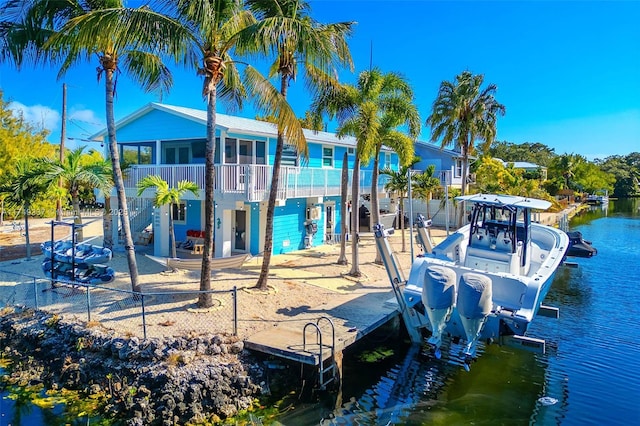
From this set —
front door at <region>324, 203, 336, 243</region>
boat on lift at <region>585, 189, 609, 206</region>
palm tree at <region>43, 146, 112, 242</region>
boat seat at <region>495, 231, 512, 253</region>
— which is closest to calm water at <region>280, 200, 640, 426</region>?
boat seat at <region>495, 231, 512, 253</region>

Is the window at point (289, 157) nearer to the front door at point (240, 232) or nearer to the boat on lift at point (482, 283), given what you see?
the front door at point (240, 232)

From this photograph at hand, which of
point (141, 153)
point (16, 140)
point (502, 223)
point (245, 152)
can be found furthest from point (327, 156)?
point (16, 140)

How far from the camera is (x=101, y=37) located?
335 inches

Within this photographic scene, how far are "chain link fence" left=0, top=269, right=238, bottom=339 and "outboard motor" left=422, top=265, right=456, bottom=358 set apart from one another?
158 inches

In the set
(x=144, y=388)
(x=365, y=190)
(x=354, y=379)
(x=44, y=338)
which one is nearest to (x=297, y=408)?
(x=354, y=379)

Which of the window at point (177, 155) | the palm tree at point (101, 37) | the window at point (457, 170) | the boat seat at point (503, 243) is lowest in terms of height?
the boat seat at point (503, 243)

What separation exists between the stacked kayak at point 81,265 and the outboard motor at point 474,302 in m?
10.1

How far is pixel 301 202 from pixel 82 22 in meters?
12.0

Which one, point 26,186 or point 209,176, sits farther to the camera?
point 26,186

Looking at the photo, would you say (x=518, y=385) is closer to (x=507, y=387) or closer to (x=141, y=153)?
(x=507, y=387)

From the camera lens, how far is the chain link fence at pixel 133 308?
367 inches

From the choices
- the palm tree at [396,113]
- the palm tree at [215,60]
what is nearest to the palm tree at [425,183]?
the palm tree at [396,113]

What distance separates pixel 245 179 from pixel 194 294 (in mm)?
4741

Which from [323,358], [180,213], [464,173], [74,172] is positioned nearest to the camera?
[323,358]
